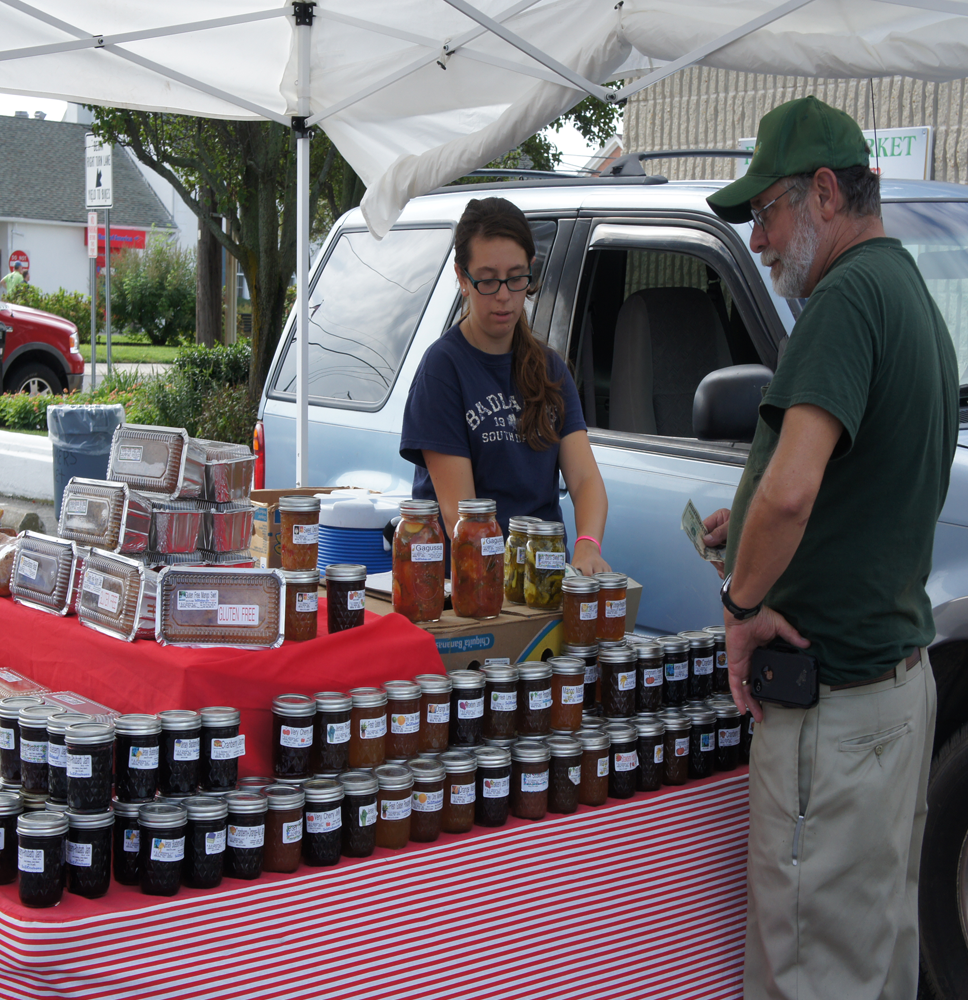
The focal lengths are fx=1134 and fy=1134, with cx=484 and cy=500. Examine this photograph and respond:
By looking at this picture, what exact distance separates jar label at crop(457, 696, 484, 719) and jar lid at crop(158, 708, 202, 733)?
647mm

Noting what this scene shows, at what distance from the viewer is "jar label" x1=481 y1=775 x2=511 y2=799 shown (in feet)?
8.66

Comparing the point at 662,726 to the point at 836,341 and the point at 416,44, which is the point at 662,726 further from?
the point at 416,44

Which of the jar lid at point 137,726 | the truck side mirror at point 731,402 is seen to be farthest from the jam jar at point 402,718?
the truck side mirror at point 731,402

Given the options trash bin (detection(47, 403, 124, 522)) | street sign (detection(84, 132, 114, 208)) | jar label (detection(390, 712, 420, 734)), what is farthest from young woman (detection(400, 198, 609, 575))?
street sign (detection(84, 132, 114, 208))

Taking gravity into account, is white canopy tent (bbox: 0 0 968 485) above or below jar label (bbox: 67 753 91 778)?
above

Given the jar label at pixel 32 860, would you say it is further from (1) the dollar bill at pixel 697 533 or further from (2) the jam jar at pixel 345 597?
(1) the dollar bill at pixel 697 533

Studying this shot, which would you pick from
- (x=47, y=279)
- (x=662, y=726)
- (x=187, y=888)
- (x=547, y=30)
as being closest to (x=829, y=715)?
(x=662, y=726)

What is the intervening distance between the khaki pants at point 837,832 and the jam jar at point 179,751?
1.29 m

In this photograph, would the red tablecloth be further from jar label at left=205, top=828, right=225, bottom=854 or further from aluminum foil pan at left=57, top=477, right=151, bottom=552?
jar label at left=205, top=828, right=225, bottom=854

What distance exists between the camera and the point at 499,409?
3.60m

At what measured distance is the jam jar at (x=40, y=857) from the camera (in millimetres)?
2170

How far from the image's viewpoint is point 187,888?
2316 mm

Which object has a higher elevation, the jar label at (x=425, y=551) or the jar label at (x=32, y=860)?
the jar label at (x=425, y=551)

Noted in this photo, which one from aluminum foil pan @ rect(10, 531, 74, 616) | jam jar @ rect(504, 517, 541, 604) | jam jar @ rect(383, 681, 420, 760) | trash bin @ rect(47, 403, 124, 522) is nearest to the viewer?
jam jar @ rect(383, 681, 420, 760)
